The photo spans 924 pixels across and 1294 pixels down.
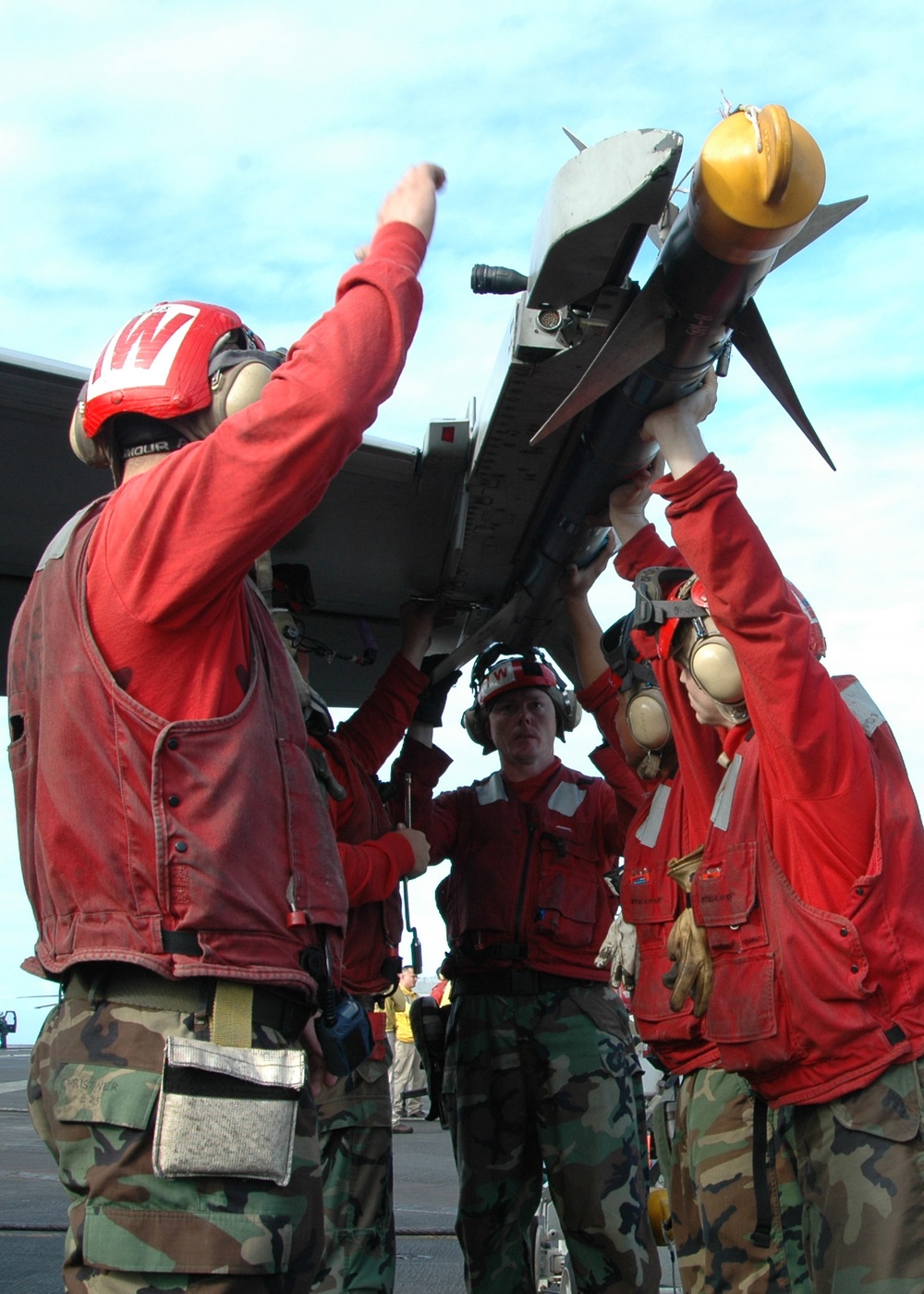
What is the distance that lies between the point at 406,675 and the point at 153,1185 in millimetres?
2784

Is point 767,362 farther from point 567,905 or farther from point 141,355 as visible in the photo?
point 567,905

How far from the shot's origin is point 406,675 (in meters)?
4.36

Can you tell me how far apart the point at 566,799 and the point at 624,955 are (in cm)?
95

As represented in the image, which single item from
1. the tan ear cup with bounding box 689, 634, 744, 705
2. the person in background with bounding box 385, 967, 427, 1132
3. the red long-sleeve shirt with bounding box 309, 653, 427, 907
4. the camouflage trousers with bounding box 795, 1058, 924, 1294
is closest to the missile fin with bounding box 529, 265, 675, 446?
the tan ear cup with bounding box 689, 634, 744, 705

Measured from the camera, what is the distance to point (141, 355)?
210 centimetres

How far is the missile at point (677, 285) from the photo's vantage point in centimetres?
232

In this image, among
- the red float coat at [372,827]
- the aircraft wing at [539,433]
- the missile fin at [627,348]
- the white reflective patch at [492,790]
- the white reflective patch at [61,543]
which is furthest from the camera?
the white reflective patch at [492,790]

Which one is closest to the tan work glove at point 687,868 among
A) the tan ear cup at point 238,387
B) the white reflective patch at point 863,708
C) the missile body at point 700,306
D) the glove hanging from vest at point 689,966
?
the glove hanging from vest at point 689,966

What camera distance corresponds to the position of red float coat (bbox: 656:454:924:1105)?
232 cm

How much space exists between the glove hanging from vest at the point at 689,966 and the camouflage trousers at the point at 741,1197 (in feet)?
0.67

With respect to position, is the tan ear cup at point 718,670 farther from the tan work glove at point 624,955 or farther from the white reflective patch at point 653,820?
the tan work glove at point 624,955

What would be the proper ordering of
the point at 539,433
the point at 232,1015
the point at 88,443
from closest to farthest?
the point at 232,1015, the point at 88,443, the point at 539,433

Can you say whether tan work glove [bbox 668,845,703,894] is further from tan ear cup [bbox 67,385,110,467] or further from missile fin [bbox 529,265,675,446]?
tan ear cup [bbox 67,385,110,467]

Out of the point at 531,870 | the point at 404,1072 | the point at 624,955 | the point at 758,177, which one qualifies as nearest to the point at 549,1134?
→ the point at 624,955
